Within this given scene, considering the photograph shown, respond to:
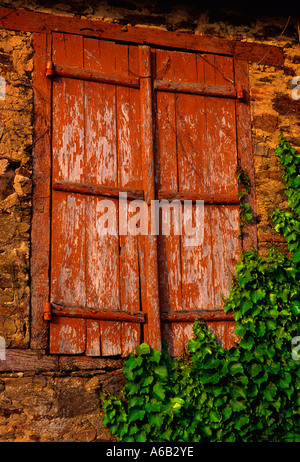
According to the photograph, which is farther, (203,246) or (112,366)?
(203,246)

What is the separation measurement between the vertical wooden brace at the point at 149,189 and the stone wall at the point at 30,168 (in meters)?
0.35

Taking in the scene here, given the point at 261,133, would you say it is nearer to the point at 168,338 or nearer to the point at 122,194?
the point at 122,194

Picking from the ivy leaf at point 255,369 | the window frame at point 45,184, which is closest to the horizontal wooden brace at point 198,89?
the window frame at point 45,184

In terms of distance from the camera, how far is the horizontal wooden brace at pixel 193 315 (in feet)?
13.6

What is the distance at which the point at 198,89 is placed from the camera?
461 centimetres

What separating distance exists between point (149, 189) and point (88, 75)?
1.03m

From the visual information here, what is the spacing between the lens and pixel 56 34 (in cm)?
440

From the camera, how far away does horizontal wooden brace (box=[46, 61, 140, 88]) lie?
169 inches

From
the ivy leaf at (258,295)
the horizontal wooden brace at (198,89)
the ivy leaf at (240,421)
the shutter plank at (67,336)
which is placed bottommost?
the ivy leaf at (240,421)

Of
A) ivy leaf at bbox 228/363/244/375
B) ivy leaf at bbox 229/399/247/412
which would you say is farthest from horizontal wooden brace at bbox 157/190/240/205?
ivy leaf at bbox 229/399/247/412

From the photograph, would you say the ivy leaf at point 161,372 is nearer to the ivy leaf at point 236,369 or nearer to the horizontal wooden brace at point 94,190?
the ivy leaf at point 236,369

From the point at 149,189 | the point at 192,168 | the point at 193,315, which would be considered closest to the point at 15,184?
the point at 149,189

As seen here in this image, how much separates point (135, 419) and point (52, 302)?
1.00 meters

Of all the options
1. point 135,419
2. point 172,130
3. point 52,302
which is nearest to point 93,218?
point 52,302
